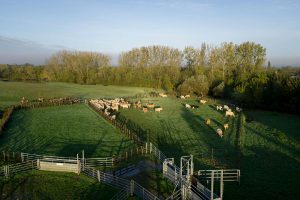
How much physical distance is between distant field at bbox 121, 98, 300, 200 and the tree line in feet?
15.7

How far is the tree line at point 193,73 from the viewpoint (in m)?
50.6

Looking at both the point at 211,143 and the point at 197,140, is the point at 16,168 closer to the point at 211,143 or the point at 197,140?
the point at 197,140

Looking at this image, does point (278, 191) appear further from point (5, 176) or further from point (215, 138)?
point (5, 176)

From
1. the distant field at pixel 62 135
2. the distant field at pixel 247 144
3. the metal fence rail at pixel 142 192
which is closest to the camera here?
the metal fence rail at pixel 142 192

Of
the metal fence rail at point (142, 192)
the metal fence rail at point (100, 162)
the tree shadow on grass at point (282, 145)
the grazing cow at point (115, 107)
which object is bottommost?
Answer: the metal fence rail at point (142, 192)

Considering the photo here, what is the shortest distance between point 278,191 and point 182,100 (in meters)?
43.5

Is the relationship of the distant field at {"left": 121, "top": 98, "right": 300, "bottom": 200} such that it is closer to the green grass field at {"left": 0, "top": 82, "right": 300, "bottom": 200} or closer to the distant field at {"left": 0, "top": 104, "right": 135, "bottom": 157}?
the green grass field at {"left": 0, "top": 82, "right": 300, "bottom": 200}

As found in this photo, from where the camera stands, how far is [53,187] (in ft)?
61.9

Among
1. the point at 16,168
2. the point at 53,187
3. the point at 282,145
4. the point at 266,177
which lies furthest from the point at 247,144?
the point at 16,168

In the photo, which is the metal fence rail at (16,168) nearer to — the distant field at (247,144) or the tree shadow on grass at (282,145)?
the distant field at (247,144)

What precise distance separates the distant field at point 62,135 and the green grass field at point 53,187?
4.79 m

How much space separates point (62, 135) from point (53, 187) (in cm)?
1247

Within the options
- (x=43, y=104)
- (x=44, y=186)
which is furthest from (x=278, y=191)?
(x=43, y=104)

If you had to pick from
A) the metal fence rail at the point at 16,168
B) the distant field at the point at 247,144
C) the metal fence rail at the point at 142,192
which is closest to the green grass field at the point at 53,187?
the metal fence rail at the point at 16,168
